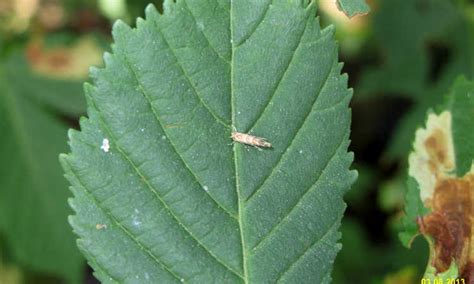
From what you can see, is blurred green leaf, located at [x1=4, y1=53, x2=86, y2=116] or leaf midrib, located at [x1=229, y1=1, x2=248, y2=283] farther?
blurred green leaf, located at [x1=4, y1=53, x2=86, y2=116]

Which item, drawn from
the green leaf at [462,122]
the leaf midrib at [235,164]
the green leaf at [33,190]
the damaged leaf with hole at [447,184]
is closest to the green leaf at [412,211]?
the damaged leaf with hole at [447,184]

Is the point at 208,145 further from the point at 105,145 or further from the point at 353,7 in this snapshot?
the point at 353,7

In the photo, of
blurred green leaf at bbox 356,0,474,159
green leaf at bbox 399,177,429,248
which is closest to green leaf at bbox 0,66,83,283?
blurred green leaf at bbox 356,0,474,159

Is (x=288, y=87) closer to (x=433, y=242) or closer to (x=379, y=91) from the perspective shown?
(x=433, y=242)

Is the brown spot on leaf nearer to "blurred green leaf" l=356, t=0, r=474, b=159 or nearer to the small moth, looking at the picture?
the small moth

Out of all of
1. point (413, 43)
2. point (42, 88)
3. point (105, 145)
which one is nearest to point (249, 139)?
point (105, 145)

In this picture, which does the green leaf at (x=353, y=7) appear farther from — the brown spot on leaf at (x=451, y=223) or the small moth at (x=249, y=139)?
the brown spot on leaf at (x=451, y=223)
